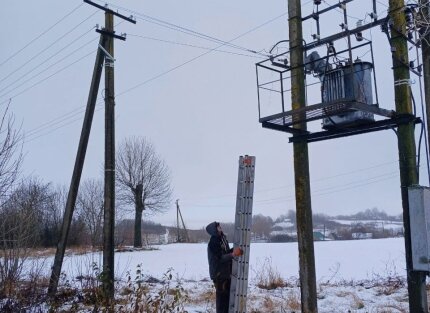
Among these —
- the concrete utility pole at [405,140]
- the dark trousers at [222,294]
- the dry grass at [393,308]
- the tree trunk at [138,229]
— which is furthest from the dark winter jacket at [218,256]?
the tree trunk at [138,229]

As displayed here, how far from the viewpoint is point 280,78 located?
7.91 metres

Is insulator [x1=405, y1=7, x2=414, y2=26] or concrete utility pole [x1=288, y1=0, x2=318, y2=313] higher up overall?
insulator [x1=405, y1=7, x2=414, y2=26]

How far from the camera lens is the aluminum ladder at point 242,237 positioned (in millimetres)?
5926

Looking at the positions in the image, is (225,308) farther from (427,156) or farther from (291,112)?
(427,156)

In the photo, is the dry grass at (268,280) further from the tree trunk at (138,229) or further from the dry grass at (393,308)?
the tree trunk at (138,229)

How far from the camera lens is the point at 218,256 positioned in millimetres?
7297

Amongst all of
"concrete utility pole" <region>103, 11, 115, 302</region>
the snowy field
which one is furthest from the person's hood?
"concrete utility pole" <region>103, 11, 115, 302</region>

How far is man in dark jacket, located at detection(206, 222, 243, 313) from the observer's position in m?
7.18

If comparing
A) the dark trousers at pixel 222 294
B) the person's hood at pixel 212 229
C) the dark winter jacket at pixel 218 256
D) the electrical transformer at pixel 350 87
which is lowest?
the dark trousers at pixel 222 294

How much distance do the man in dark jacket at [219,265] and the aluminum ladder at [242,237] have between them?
1.03 m

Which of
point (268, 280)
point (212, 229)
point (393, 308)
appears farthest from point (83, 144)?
point (393, 308)

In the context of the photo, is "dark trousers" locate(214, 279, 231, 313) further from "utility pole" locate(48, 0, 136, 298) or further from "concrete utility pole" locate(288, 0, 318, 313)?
"utility pole" locate(48, 0, 136, 298)

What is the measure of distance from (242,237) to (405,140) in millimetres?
2507

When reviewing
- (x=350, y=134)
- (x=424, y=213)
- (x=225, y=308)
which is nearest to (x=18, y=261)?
(x=225, y=308)
